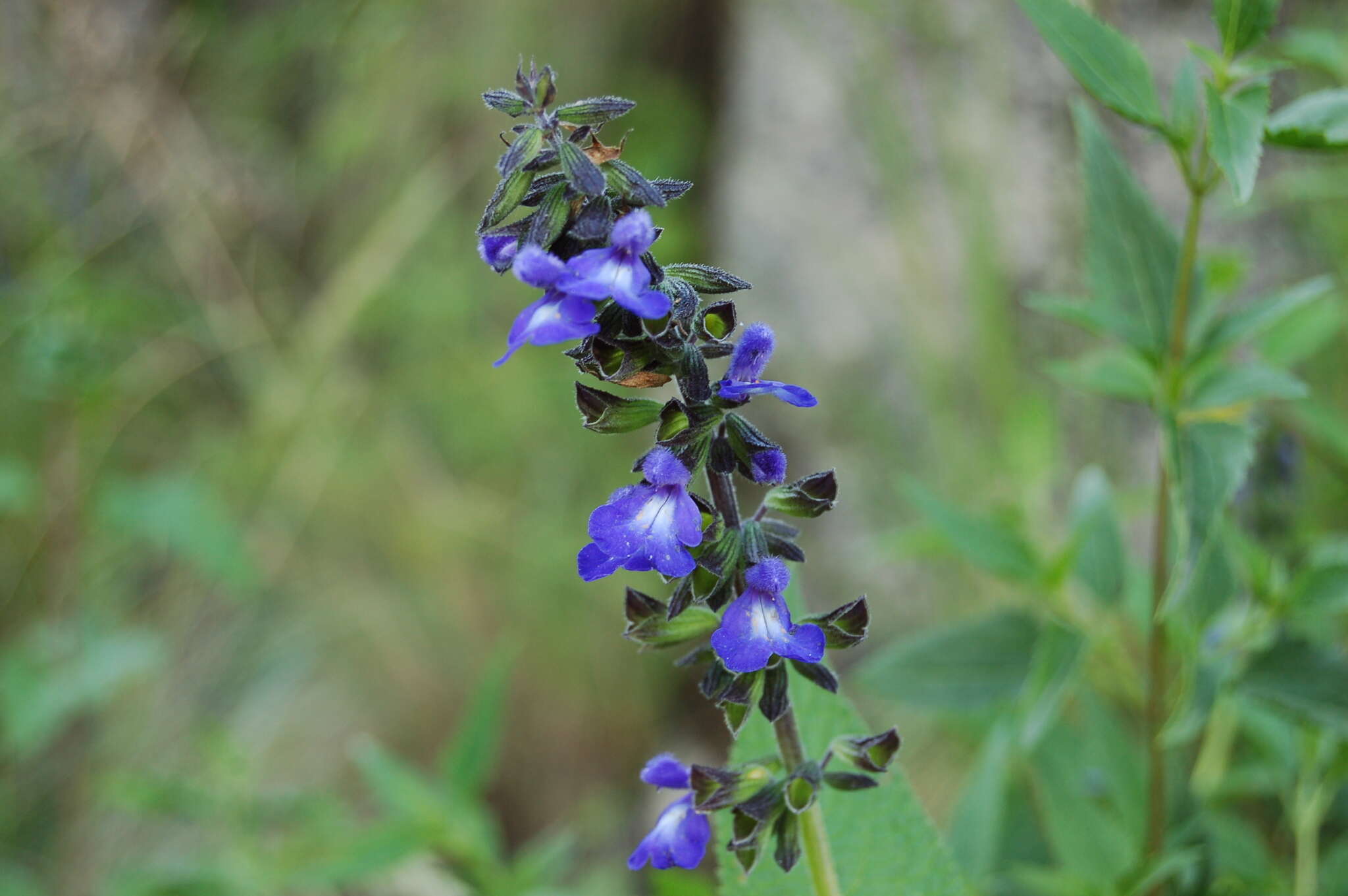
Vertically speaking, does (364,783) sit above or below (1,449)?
below

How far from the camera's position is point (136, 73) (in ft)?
9.14

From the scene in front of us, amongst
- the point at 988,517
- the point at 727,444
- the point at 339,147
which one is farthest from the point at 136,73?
the point at 727,444

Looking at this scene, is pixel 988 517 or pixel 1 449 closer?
pixel 988 517

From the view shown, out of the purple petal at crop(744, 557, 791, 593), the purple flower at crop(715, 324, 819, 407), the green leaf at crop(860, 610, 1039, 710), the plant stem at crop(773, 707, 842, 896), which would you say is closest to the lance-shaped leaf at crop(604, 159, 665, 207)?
the purple flower at crop(715, 324, 819, 407)

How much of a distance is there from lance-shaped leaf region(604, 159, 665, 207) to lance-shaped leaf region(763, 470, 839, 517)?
0.62 ft

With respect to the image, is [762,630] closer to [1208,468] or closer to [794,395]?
[794,395]

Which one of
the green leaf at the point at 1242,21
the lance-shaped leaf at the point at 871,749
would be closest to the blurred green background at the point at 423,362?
the green leaf at the point at 1242,21

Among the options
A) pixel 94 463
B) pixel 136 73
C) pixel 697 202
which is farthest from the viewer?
pixel 697 202

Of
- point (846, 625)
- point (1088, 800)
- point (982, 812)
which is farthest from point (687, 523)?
point (1088, 800)

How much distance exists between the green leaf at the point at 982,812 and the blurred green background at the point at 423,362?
810 millimetres

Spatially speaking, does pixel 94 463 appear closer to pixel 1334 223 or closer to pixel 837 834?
pixel 837 834

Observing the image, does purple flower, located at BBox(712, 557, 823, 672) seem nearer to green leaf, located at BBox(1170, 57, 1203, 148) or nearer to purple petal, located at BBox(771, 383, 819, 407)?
purple petal, located at BBox(771, 383, 819, 407)

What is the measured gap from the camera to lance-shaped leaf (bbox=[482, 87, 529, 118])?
1.98 feet

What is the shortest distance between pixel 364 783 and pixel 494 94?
2.67 meters
